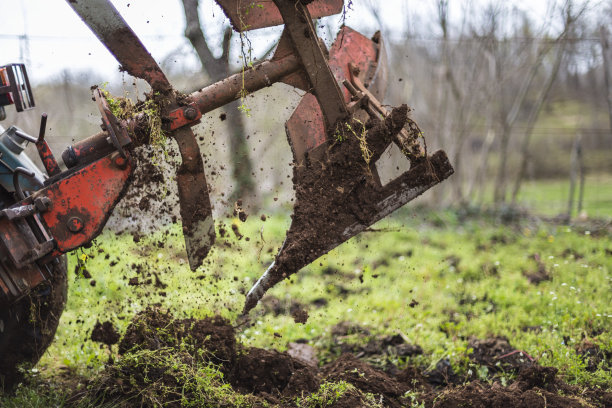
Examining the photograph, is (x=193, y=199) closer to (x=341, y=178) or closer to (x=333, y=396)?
(x=341, y=178)

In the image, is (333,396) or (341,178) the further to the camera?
(341,178)

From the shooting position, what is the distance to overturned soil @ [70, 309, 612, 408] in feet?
9.67

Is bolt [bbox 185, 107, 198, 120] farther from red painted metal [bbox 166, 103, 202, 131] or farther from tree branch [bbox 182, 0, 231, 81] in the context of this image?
tree branch [bbox 182, 0, 231, 81]

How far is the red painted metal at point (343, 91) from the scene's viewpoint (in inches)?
123

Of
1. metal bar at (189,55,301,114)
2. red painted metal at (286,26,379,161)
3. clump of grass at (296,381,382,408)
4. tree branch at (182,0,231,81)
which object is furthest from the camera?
tree branch at (182,0,231,81)

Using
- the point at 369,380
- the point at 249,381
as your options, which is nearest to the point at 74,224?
the point at 249,381

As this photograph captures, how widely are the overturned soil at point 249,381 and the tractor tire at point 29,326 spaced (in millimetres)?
462

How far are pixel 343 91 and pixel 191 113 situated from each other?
0.92 m

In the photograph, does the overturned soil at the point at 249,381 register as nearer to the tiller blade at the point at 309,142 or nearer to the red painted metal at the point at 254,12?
the tiller blade at the point at 309,142

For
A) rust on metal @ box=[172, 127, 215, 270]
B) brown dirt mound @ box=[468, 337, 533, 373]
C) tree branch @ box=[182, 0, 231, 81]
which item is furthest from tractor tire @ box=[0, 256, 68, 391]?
tree branch @ box=[182, 0, 231, 81]

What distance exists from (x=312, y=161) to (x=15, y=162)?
1.79 m

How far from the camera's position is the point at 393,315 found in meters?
4.85

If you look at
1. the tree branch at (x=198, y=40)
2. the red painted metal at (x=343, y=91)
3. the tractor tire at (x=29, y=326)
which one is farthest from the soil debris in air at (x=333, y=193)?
the tree branch at (x=198, y=40)

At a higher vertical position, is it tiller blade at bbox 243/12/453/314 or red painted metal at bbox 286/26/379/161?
red painted metal at bbox 286/26/379/161
